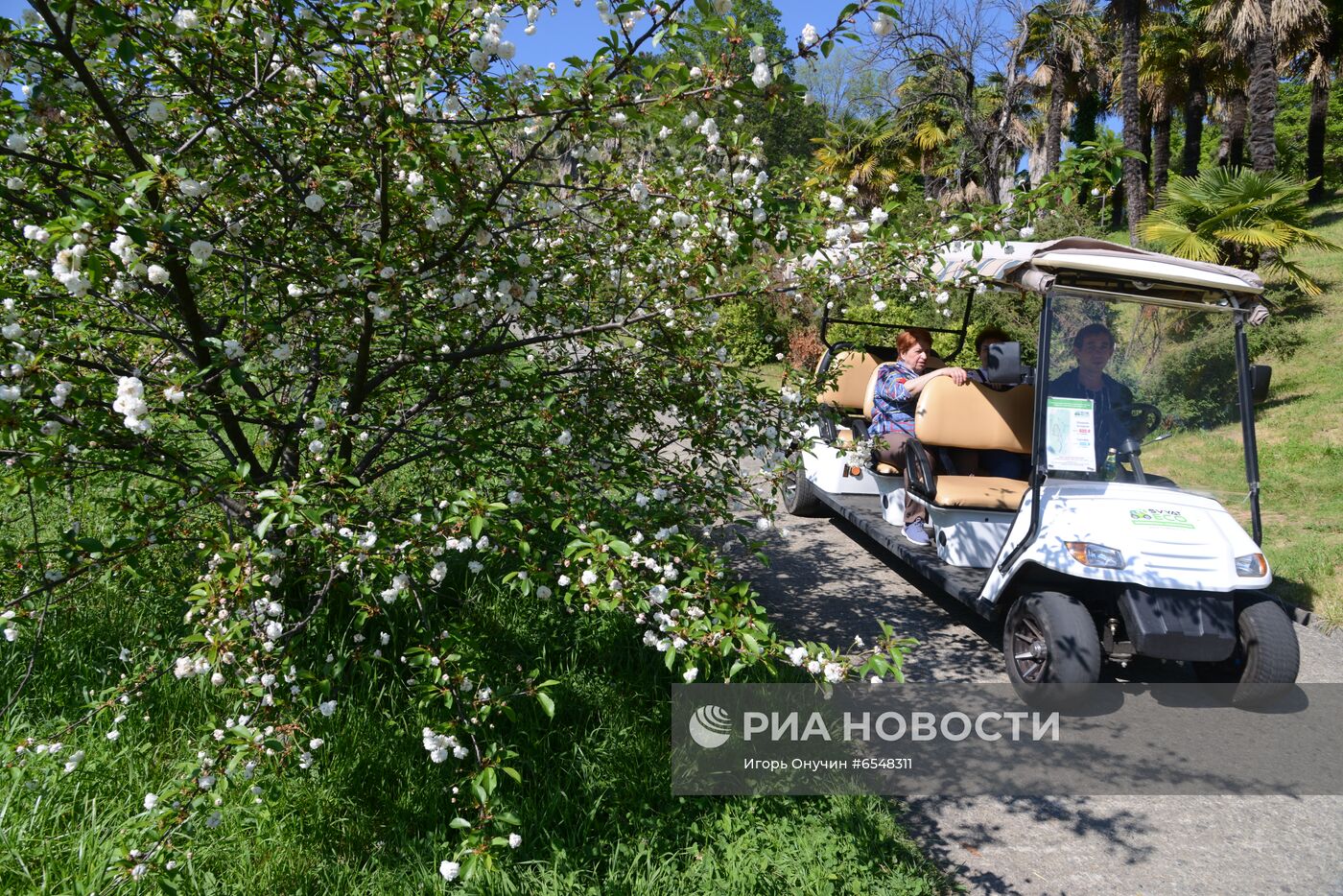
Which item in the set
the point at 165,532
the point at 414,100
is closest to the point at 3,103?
the point at 414,100

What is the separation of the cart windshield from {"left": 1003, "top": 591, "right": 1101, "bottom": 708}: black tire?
778mm

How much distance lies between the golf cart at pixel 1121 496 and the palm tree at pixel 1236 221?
7499mm

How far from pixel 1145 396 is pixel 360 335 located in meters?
4.09

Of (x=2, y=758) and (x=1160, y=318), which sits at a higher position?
(x=1160, y=318)

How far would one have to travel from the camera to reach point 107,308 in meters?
3.10

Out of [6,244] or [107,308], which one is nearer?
[6,244]

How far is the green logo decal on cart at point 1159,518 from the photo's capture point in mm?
4012

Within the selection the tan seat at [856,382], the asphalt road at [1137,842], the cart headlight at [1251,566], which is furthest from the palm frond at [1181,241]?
the asphalt road at [1137,842]

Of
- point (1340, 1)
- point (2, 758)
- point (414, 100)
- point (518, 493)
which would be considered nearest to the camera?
point (414, 100)

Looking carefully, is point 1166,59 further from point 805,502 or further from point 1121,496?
point 1121,496

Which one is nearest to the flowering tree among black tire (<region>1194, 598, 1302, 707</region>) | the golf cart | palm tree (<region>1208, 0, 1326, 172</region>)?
the golf cart

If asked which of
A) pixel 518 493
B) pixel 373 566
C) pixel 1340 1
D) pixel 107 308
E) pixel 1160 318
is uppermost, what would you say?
pixel 1340 1

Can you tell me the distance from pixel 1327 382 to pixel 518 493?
42.2 feet

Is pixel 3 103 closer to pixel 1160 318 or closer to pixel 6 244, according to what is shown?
pixel 6 244
